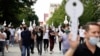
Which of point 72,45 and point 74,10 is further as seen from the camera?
point 74,10

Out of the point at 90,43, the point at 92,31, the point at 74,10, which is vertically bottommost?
the point at 90,43

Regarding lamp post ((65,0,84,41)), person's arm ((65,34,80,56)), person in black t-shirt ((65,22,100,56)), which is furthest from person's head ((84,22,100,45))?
person's arm ((65,34,80,56))

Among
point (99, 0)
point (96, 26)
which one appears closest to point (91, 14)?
point (99, 0)

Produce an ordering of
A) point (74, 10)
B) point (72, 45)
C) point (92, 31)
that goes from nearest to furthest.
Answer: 1. point (72, 45)
2. point (74, 10)
3. point (92, 31)

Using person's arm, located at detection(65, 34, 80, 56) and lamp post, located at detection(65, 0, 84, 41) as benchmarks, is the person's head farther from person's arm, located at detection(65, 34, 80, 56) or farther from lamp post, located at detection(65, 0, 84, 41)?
person's arm, located at detection(65, 34, 80, 56)

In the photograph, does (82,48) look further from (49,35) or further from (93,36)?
(49,35)

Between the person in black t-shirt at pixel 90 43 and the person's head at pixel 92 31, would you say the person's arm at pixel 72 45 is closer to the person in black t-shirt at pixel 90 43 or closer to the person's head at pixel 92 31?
the person in black t-shirt at pixel 90 43

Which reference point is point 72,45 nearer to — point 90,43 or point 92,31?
point 90,43

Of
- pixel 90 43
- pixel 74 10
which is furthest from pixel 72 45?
pixel 74 10

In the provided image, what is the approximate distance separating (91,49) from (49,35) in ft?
71.2

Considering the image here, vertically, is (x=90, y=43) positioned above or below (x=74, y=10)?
below

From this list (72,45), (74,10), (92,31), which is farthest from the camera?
(92,31)

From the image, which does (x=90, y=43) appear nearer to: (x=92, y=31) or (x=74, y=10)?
(x=92, y=31)

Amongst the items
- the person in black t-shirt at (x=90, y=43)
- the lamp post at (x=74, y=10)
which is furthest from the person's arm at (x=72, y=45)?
the lamp post at (x=74, y=10)
